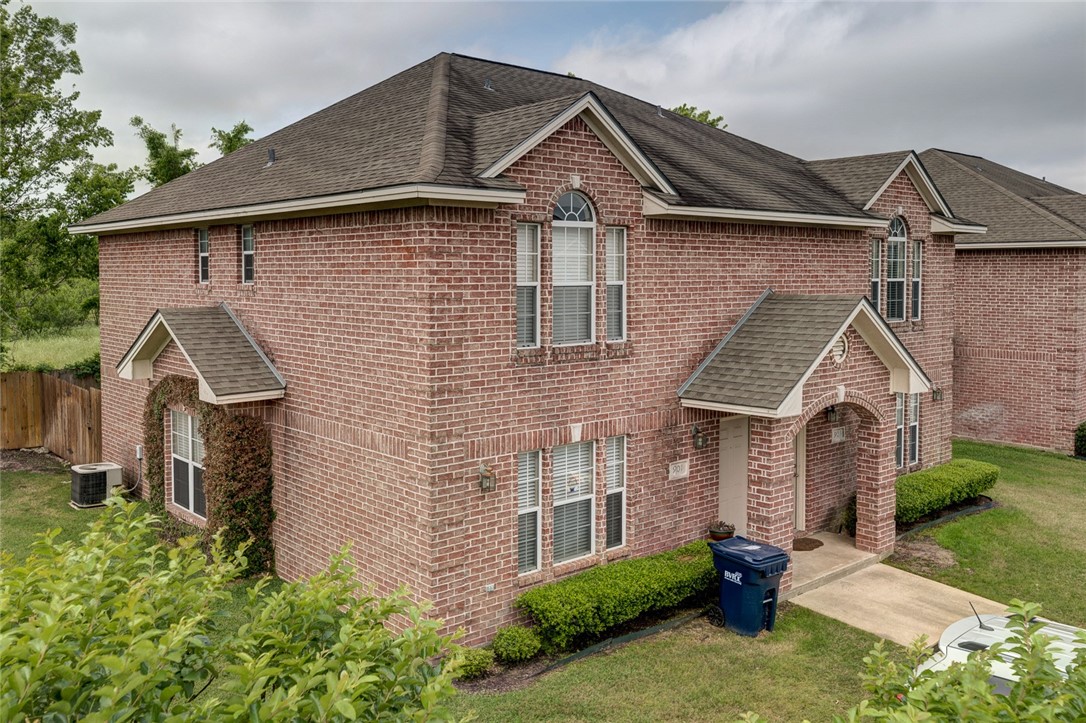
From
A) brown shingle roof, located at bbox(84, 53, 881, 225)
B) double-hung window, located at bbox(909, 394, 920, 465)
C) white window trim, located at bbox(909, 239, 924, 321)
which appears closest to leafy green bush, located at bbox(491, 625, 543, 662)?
brown shingle roof, located at bbox(84, 53, 881, 225)

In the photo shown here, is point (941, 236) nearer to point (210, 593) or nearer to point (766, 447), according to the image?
point (766, 447)

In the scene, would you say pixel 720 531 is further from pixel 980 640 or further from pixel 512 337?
pixel 980 640

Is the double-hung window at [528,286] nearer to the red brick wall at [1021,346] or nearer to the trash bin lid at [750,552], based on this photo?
the trash bin lid at [750,552]

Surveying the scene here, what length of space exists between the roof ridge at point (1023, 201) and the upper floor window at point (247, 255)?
2205 centimetres

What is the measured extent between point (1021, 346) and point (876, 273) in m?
9.89

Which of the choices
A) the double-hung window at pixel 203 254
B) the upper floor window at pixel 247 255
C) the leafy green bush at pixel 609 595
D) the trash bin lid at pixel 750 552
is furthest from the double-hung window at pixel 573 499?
the double-hung window at pixel 203 254

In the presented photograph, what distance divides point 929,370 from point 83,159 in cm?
2658

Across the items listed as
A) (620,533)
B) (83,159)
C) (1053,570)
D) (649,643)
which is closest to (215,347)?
(620,533)

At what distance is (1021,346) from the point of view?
976 inches

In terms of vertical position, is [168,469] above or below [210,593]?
below

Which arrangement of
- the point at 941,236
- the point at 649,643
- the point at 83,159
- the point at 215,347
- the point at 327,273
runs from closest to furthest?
the point at 649,643 → the point at 327,273 → the point at 215,347 → the point at 941,236 → the point at 83,159

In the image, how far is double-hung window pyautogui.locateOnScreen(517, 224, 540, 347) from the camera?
1148 centimetres

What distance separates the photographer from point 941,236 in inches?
773

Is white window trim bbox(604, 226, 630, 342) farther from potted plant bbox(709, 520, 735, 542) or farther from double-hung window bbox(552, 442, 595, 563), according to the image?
potted plant bbox(709, 520, 735, 542)
